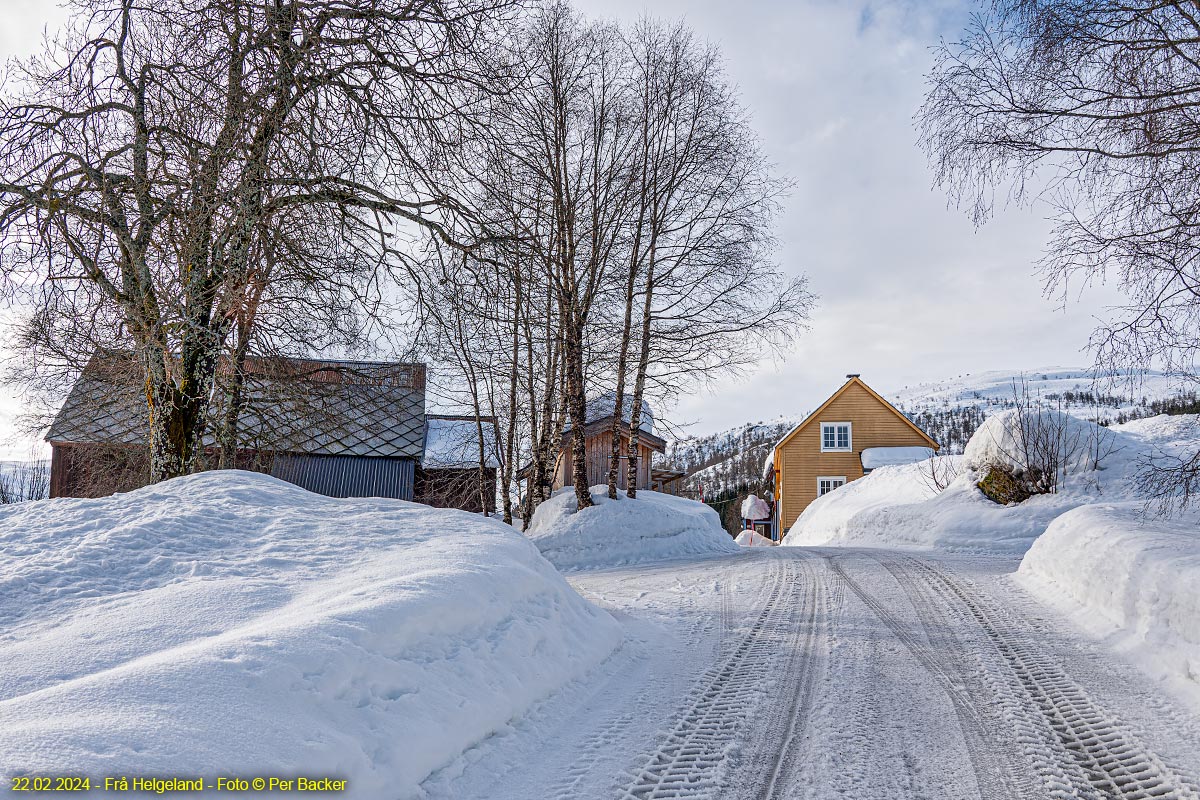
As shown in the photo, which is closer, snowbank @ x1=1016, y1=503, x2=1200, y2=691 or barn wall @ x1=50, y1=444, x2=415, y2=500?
snowbank @ x1=1016, y1=503, x2=1200, y2=691

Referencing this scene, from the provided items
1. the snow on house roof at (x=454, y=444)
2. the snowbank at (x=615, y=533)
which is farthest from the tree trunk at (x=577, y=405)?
the snow on house roof at (x=454, y=444)

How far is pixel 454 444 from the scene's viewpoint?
24.2m

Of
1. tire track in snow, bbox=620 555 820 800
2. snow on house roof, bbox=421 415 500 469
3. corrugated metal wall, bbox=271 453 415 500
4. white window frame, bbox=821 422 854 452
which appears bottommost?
tire track in snow, bbox=620 555 820 800

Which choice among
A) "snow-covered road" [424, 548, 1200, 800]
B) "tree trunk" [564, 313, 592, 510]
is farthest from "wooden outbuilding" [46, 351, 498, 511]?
"snow-covered road" [424, 548, 1200, 800]

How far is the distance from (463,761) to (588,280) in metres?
12.3

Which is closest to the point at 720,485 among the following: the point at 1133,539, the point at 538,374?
the point at 538,374

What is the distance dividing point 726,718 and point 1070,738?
1937mm

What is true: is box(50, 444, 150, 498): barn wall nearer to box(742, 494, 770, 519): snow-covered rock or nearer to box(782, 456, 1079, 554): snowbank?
box(782, 456, 1079, 554): snowbank

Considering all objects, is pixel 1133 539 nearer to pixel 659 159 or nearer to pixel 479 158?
pixel 479 158

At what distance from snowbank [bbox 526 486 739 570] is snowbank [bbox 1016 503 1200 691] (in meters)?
6.74

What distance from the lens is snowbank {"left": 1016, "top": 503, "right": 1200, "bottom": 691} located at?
544cm

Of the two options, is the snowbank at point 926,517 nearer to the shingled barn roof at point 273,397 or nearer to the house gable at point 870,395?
the house gable at point 870,395

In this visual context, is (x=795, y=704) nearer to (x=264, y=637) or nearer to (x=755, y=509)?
(x=264, y=637)

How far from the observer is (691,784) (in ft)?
11.5
